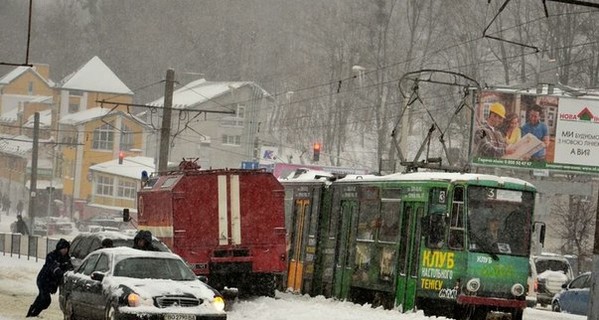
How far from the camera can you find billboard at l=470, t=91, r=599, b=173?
169ft

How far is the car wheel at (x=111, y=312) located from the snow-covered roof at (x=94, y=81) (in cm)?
11007

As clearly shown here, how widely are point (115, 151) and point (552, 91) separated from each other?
68.0 meters

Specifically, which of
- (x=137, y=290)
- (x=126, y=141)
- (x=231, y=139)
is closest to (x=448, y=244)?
(x=137, y=290)

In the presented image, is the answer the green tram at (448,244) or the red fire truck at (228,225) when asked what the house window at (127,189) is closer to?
the red fire truck at (228,225)

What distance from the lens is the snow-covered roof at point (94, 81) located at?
129 metres

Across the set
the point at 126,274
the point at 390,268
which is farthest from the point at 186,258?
the point at 126,274

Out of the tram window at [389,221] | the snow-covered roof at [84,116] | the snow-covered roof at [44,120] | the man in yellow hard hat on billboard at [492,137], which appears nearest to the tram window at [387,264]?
the tram window at [389,221]

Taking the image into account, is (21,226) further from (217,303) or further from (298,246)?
(217,303)

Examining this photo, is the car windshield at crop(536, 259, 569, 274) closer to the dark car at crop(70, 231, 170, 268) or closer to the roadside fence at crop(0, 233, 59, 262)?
the roadside fence at crop(0, 233, 59, 262)

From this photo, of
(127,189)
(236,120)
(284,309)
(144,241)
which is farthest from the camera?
(236,120)

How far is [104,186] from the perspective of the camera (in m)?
109

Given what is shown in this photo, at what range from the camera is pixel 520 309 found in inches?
988

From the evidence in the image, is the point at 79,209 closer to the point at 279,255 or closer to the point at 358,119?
the point at 358,119

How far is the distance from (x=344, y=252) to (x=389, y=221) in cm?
222
